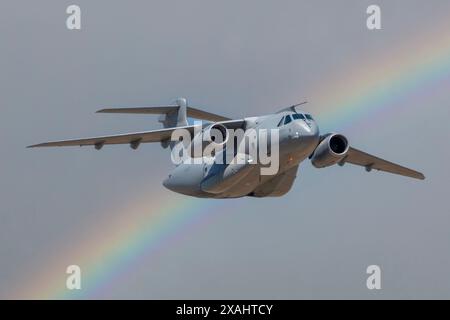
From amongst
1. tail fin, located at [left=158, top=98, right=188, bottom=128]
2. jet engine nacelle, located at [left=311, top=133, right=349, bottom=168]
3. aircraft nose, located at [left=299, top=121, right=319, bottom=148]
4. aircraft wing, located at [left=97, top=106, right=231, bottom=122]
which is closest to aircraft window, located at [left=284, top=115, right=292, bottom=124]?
aircraft nose, located at [left=299, top=121, right=319, bottom=148]

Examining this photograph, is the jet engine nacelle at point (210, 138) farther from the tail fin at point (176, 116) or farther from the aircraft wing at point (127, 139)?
the tail fin at point (176, 116)

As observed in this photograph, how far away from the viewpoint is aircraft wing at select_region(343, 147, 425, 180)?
25.9 meters

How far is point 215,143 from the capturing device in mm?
23094

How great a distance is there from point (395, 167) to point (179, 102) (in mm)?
5605

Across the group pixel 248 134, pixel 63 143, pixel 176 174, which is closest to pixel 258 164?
pixel 248 134

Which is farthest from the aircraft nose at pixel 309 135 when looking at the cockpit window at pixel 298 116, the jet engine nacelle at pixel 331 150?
the jet engine nacelle at pixel 331 150

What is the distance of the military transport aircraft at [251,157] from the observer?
21234 millimetres

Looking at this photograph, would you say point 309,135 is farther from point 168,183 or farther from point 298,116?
point 168,183

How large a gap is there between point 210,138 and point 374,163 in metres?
5.18

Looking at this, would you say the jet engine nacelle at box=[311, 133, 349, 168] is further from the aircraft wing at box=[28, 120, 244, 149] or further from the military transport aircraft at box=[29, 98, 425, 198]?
the aircraft wing at box=[28, 120, 244, 149]

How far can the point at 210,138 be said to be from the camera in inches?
909

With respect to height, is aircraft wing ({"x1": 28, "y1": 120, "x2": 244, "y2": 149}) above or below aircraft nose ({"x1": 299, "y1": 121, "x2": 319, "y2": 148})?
above

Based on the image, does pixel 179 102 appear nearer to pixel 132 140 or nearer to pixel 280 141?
pixel 132 140

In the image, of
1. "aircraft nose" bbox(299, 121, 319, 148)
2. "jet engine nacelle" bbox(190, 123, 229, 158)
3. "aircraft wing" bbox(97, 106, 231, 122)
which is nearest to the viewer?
"aircraft nose" bbox(299, 121, 319, 148)
